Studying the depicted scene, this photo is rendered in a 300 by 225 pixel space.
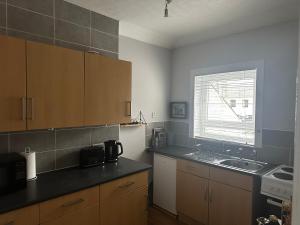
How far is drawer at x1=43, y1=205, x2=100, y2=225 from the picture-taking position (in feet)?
5.08

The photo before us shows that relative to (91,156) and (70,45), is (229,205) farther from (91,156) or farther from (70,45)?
(70,45)

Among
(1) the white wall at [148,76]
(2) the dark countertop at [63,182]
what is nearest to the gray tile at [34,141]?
(2) the dark countertop at [63,182]

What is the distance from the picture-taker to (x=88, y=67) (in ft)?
6.33

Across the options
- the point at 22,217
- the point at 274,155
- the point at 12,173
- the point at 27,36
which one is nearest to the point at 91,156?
the point at 12,173

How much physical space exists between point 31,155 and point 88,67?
866 millimetres

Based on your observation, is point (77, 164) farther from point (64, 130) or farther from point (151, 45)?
point (151, 45)

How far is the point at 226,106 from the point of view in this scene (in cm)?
278

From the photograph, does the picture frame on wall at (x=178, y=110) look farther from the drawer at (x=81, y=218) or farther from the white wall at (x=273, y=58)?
the drawer at (x=81, y=218)

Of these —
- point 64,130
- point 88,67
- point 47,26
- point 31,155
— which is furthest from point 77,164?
point 47,26

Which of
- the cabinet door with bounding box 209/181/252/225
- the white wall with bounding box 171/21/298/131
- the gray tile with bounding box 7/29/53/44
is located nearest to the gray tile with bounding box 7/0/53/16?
the gray tile with bounding box 7/29/53/44

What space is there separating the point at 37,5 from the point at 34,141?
3.82 feet

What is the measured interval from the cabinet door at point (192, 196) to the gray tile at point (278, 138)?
0.82 metres

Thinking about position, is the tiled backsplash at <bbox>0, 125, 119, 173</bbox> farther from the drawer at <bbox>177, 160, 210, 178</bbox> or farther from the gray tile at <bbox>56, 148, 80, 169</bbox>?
the drawer at <bbox>177, 160, 210, 178</bbox>

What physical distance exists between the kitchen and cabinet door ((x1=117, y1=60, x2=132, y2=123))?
0.03 ft
